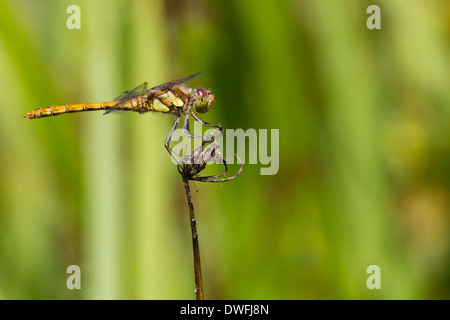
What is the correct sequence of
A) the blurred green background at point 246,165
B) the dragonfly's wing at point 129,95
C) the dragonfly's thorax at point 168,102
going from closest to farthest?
the dragonfly's thorax at point 168,102 → the dragonfly's wing at point 129,95 → the blurred green background at point 246,165

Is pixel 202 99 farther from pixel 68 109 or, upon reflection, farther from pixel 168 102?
pixel 68 109

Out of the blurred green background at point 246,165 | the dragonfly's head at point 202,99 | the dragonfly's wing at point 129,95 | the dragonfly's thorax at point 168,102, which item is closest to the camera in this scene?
the dragonfly's head at point 202,99

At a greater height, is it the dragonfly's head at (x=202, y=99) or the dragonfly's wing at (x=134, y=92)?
the dragonfly's wing at (x=134, y=92)

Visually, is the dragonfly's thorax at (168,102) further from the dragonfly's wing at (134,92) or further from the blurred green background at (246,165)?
the blurred green background at (246,165)

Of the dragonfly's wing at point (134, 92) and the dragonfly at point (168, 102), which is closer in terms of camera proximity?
the dragonfly at point (168, 102)

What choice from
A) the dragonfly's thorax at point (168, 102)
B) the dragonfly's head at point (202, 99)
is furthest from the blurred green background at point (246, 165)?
the dragonfly's head at point (202, 99)

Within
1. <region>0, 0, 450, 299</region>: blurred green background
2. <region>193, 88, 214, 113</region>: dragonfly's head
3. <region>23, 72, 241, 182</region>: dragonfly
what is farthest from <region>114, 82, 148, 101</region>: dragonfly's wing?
<region>193, 88, 214, 113</region>: dragonfly's head

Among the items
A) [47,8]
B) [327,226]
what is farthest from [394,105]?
Result: [47,8]

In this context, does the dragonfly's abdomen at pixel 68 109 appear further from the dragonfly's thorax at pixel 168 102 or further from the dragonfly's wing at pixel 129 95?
the dragonfly's thorax at pixel 168 102
